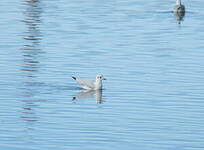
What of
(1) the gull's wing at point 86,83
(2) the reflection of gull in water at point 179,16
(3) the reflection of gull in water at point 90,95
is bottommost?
(3) the reflection of gull in water at point 90,95

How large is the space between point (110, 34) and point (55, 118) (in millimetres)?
15398

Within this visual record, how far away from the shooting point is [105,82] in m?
26.0

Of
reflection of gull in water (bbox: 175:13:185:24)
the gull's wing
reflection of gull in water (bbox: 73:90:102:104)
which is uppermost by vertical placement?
reflection of gull in water (bbox: 175:13:185:24)

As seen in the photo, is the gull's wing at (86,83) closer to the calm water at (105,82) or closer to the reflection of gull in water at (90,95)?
the reflection of gull in water at (90,95)

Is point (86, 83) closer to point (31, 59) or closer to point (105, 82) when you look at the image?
point (105, 82)

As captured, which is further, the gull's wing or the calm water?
the gull's wing

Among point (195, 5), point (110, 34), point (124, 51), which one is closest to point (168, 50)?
point (124, 51)

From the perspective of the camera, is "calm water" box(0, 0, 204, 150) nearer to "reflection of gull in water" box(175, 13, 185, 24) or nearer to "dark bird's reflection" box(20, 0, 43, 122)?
"dark bird's reflection" box(20, 0, 43, 122)

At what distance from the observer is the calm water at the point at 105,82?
61.8 ft

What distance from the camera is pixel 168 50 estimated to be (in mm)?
31484

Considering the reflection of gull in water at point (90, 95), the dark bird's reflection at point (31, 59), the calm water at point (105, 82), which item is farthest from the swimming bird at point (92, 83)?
the dark bird's reflection at point (31, 59)

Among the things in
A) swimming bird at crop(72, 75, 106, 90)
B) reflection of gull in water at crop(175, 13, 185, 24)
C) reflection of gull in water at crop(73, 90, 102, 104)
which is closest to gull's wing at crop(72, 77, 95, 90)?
swimming bird at crop(72, 75, 106, 90)

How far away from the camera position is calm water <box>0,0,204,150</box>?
742 inches

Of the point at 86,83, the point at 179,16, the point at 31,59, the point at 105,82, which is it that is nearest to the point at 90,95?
the point at 86,83
